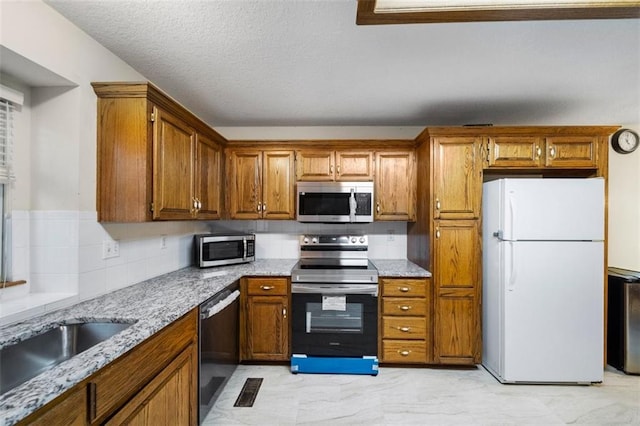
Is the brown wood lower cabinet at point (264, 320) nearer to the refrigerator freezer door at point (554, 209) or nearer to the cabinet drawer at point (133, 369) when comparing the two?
the cabinet drawer at point (133, 369)

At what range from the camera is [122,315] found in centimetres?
143

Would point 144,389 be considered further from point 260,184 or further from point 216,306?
point 260,184

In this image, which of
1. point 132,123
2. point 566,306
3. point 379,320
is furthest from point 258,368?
point 566,306

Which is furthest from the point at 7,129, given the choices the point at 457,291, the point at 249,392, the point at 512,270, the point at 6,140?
the point at 512,270

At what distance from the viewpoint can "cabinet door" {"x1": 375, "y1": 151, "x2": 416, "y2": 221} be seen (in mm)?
3021

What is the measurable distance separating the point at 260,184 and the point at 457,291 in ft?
7.14

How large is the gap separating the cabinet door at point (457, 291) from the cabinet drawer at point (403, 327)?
12cm

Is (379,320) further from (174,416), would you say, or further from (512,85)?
(512,85)

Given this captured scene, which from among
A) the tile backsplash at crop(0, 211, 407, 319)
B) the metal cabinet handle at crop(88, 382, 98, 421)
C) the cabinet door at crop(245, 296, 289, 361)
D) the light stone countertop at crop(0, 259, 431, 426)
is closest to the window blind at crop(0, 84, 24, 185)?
the tile backsplash at crop(0, 211, 407, 319)

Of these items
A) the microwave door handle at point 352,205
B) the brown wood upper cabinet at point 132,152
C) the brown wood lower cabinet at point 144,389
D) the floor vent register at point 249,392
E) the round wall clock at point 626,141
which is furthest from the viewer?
the round wall clock at point 626,141

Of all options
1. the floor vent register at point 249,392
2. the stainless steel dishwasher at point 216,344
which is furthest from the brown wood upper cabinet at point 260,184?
the floor vent register at point 249,392

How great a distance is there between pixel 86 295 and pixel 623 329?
417cm

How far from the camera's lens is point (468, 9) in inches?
51.3

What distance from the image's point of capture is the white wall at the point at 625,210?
325 cm
